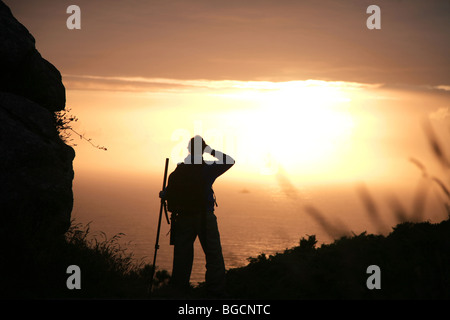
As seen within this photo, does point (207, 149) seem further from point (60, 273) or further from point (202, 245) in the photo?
point (60, 273)

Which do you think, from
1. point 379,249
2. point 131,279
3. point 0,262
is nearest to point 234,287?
point 131,279

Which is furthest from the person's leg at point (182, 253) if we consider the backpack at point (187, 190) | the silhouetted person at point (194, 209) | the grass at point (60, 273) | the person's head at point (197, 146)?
the person's head at point (197, 146)

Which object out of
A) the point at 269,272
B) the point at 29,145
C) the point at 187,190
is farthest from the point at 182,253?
the point at 29,145

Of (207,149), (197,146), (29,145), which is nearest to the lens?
(29,145)

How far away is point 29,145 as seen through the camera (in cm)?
835

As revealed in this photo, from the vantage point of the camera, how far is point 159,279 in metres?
8.80

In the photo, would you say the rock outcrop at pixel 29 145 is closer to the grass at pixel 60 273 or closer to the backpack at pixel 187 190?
the grass at pixel 60 273

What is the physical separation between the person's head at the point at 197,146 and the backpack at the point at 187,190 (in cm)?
27

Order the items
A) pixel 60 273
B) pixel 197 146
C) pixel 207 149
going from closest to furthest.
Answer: pixel 60 273, pixel 197 146, pixel 207 149

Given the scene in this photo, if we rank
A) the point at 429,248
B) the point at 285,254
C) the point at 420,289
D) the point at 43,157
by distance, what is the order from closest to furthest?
1. the point at 420,289
2. the point at 429,248
3. the point at 43,157
4. the point at 285,254

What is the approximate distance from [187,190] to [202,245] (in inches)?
46.1

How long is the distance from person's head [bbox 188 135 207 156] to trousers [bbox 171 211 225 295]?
1290 mm
